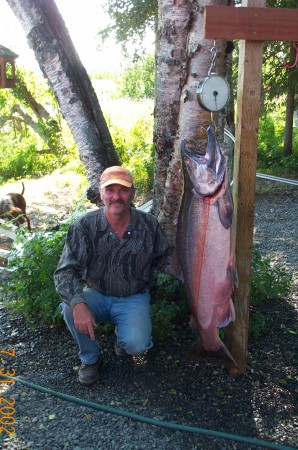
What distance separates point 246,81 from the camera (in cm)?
267

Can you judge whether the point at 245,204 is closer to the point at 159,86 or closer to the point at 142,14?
the point at 159,86

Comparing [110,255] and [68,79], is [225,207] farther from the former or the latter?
[68,79]

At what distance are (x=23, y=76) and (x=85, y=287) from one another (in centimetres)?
1060

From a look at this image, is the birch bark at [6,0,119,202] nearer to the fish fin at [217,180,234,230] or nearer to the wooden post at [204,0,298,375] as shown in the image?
the wooden post at [204,0,298,375]

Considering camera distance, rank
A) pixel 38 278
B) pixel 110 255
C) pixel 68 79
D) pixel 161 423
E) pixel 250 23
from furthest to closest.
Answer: pixel 68 79
pixel 38 278
pixel 110 255
pixel 161 423
pixel 250 23

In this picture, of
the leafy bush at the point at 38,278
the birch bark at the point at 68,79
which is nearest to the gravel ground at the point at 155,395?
the leafy bush at the point at 38,278

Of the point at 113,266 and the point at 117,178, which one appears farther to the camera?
the point at 113,266

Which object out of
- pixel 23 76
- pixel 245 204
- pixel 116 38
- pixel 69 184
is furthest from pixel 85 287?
pixel 23 76

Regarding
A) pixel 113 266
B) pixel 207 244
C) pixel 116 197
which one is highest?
pixel 116 197

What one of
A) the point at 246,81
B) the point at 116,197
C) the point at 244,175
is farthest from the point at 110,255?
the point at 246,81

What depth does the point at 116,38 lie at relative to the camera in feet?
35.4

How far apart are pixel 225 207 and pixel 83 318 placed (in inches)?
43.0

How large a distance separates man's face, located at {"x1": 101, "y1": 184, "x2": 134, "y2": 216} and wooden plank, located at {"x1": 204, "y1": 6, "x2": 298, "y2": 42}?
3.27ft
